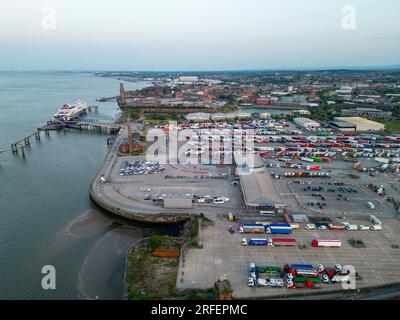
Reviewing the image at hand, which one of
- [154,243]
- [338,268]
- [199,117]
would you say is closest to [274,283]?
[338,268]

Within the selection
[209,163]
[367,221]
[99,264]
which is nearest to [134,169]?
[209,163]

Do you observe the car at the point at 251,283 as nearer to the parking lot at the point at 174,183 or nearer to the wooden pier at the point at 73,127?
the parking lot at the point at 174,183

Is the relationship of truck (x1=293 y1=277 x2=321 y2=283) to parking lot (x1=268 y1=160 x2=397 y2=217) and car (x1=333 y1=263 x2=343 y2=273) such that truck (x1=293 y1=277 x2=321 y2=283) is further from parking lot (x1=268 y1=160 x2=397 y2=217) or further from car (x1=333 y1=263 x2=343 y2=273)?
parking lot (x1=268 y1=160 x2=397 y2=217)

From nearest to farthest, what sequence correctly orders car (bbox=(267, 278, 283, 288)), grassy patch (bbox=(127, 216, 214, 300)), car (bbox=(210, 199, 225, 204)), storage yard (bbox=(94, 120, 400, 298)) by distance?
grassy patch (bbox=(127, 216, 214, 300)) < car (bbox=(267, 278, 283, 288)) < storage yard (bbox=(94, 120, 400, 298)) < car (bbox=(210, 199, 225, 204))

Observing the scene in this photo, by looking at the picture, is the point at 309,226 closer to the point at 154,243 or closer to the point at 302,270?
the point at 302,270

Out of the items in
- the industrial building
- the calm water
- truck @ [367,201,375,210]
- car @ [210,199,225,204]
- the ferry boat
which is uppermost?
the ferry boat

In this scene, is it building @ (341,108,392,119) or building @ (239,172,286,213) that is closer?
building @ (239,172,286,213)

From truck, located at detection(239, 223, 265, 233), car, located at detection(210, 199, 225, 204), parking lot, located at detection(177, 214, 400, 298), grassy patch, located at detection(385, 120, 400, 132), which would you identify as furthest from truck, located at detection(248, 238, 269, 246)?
grassy patch, located at detection(385, 120, 400, 132)
